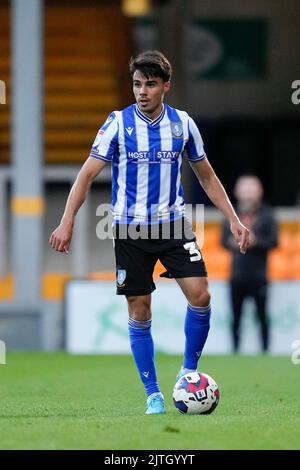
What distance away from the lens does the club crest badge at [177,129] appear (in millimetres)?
7105

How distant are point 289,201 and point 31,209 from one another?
5.23 m

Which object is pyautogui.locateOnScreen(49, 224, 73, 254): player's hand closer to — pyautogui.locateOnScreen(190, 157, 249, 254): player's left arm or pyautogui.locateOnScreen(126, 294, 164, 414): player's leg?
pyautogui.locateOnScreen(126, 294, 164, 414): player's leg

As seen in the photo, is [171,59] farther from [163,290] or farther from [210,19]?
[163,290]

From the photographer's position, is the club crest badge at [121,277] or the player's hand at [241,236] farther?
the player's hand at [241,236]

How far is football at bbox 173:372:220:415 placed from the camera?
698cm

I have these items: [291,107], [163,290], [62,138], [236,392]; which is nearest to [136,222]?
[236,392]

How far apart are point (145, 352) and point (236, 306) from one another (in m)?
5.99

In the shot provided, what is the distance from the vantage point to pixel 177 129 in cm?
712

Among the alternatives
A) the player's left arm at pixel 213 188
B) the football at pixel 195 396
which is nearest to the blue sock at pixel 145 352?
the football at pixel 195 396

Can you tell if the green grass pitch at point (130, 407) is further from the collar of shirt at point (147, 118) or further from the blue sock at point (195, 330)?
the collar of shirt at point (147, 118)

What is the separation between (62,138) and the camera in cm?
1730

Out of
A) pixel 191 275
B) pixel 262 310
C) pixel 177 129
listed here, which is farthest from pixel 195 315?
pixel 262 310

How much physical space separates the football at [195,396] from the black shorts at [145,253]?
1.78 ft

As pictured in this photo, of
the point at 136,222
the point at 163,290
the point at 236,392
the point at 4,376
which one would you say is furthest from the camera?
the point at 163,290
